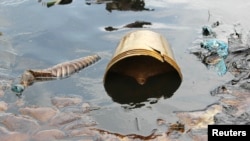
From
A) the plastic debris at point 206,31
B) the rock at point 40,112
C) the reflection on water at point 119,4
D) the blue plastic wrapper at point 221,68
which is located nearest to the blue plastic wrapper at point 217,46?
the blue plastic wrapper at point 221,68

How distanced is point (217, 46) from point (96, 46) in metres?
1.45

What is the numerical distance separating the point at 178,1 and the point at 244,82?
2.61 meters

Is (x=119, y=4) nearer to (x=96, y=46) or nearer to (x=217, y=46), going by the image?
(x=96, y=46)

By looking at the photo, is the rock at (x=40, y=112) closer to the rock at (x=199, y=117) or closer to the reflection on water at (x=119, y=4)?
the rock at (x=199, y=117)

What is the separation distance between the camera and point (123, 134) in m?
3.50

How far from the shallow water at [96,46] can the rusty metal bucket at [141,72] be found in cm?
12

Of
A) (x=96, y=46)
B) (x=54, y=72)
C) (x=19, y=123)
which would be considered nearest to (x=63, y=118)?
(x=19, y=123)

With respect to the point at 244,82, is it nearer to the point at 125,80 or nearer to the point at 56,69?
the point at 125,80

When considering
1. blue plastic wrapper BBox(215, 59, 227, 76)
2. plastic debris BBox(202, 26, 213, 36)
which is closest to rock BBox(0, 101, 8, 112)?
blue plastic wrapper BBox(215, 59, 227, 76)

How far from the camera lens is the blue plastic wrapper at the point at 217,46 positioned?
189 inches

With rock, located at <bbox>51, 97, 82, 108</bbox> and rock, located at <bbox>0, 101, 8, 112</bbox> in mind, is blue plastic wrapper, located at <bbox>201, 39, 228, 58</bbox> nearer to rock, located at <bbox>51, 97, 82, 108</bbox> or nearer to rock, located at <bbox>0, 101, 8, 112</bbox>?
rock, located at <bbox>51, 97, 82, 108</bbox>

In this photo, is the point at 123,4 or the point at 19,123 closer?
the point at 19,123

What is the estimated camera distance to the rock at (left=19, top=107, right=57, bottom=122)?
3.73 m

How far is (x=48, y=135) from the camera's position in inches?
136
